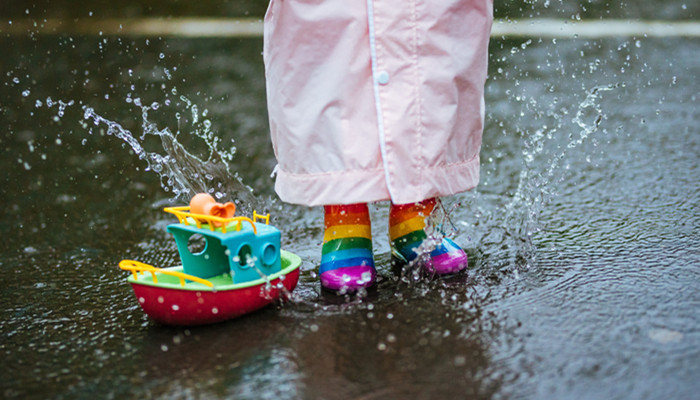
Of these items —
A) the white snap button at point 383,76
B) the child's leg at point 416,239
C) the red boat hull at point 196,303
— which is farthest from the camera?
the child's leg at point 416,239

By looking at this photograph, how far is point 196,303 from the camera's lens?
1646 millimetres

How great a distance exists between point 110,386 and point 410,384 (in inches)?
21.5

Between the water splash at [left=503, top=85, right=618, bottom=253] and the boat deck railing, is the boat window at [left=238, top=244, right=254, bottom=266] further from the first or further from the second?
the water splash at [left=503, top=85, right=618, bottom=253]

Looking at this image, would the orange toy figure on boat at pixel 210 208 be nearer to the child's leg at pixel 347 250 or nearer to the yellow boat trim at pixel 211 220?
the yellow boat trim at pixel 211 220

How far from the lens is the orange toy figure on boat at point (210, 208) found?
5.57 feet

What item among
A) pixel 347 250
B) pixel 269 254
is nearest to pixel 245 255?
pixel 269 254

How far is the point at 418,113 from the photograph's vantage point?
1.85 metres

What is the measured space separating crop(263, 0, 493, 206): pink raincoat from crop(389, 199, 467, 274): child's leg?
158mm

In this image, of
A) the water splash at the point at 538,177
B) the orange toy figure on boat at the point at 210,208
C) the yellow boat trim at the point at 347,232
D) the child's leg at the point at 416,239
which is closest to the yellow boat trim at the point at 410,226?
the child's leg at the point at 416,239

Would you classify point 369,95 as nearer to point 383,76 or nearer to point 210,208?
point 383,76

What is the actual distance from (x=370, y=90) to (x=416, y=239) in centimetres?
41

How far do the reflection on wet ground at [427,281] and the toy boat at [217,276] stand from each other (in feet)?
0.14

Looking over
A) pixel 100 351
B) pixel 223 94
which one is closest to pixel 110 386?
pixel 100 351

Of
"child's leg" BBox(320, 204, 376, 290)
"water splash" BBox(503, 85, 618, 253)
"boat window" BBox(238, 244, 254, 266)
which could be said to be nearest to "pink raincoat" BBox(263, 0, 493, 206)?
"child's leg" BBox(320, 204, 376, 290)
